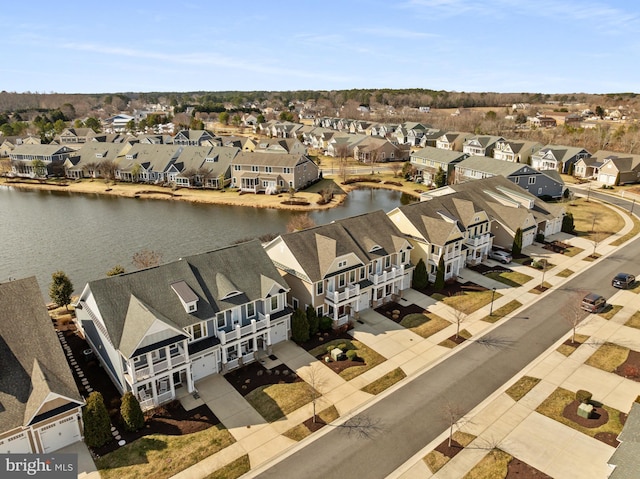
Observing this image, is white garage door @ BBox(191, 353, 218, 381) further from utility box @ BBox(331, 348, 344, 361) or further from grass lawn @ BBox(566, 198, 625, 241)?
grass lawn @ BBox(566, 198, 625, 241)

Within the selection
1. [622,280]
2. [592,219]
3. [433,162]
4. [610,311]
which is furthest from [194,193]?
[610,311]

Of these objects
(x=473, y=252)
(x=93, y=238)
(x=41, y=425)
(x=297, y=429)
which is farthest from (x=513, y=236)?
(x=93, y=238)

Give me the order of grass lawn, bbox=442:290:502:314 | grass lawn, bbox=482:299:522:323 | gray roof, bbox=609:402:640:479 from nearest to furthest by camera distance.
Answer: gray roof, bbox=609:402:640:479 < grass lawn, bbox=482:299:522:323 < grass lawn, bbox=442:290:502:314

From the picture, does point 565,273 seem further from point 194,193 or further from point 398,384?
point 194,193

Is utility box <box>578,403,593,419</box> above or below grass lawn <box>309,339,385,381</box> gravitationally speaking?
above

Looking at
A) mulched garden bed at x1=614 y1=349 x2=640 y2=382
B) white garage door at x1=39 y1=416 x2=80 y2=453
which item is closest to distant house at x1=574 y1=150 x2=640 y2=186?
mulched garden bed at x1=614 y1=349 x2=640 y2=382

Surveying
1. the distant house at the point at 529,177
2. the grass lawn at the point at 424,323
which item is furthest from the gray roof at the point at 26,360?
the distant house at the point at 529,177
